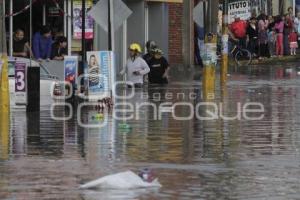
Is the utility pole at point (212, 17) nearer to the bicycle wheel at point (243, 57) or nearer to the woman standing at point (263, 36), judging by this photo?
the bicycle wheel at point (243, 57)

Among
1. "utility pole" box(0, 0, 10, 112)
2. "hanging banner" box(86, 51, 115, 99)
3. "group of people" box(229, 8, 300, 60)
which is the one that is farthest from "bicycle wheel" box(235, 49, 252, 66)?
"utility pole" box(0, 0, 10, 112)

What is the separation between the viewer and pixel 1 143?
13992mm

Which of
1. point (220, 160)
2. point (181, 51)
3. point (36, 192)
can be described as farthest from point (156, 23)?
point (36, 192)

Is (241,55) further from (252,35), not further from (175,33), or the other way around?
(175,33)

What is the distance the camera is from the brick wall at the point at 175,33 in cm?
3841

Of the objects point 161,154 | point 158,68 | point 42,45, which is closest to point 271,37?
point 158,68

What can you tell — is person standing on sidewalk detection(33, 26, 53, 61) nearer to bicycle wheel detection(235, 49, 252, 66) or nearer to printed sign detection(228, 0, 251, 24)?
bicycle wheel detection(235, 49, 252, 66)

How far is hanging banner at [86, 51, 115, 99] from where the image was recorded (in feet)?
68.4

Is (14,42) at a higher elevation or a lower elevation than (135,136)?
higher

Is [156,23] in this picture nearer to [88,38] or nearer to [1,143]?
[88,38]

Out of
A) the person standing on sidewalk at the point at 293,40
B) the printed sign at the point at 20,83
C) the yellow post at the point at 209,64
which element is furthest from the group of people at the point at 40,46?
the person standing on sidewalk at the point at 293,40

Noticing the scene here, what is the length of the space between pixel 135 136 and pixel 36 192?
5516 mm

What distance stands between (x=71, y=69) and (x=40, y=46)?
7544 mm

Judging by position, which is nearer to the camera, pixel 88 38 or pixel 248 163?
pixel 248 163
